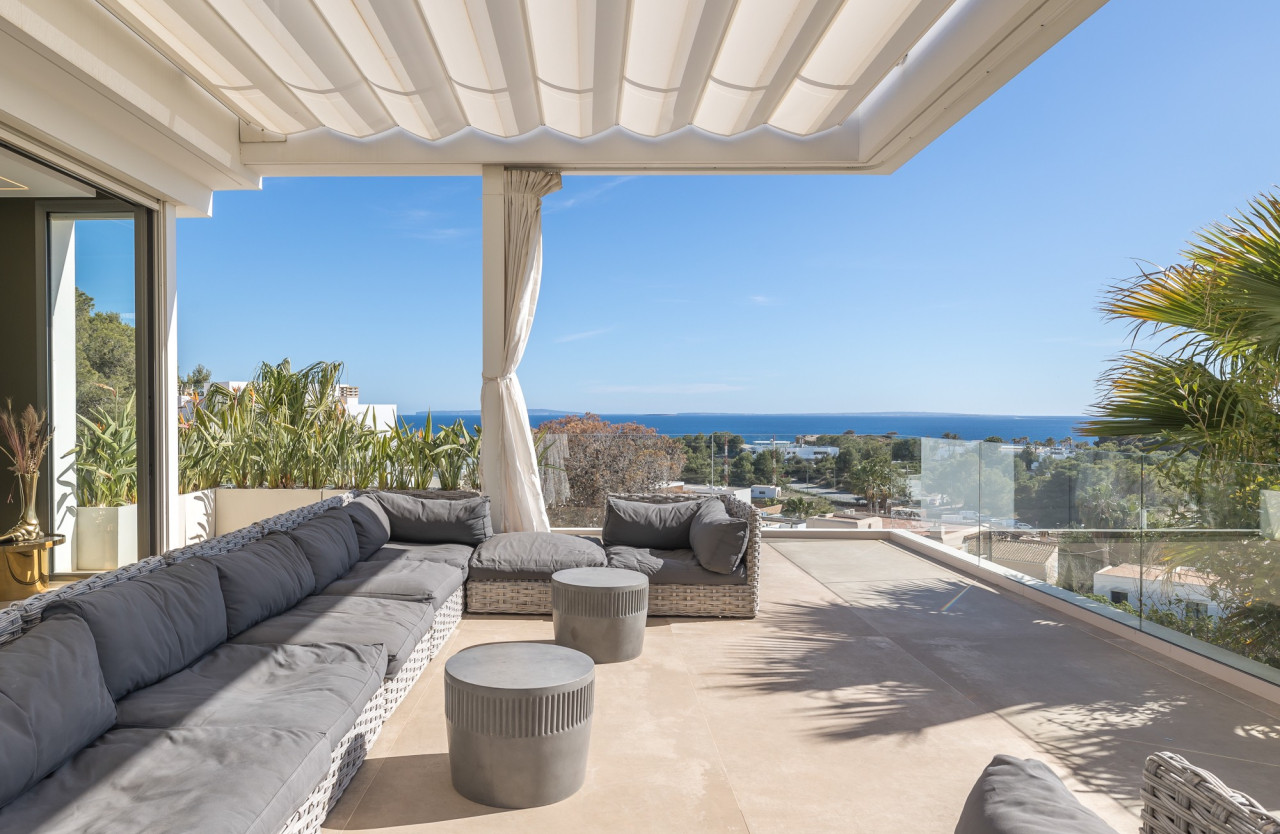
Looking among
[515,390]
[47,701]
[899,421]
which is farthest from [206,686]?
[899,421]

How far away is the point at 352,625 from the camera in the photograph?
282cm

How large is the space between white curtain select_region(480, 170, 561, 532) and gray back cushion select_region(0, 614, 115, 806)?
3479 mm

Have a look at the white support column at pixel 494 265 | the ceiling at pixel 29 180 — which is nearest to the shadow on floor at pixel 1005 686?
the white support column at pixel 494 265

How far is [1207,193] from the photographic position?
1288 inches

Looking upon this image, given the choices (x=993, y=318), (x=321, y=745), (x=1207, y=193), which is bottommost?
(x=321, y=745)

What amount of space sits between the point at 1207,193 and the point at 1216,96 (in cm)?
1076

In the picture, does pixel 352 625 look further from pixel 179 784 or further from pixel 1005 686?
A: pixel 1005 686

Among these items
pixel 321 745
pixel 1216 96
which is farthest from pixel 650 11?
pixel 1216 96

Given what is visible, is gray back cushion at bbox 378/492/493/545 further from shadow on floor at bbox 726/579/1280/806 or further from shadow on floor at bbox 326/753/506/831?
shadow on floor at bbox 326/753/506/831

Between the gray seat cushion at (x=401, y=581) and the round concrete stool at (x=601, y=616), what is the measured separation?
569 mm

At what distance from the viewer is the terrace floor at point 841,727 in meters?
2.23

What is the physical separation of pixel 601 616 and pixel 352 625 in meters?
1.14

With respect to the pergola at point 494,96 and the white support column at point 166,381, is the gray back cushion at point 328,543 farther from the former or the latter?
the white support column at point 166,381

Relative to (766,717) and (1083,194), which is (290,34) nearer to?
(766,717)
